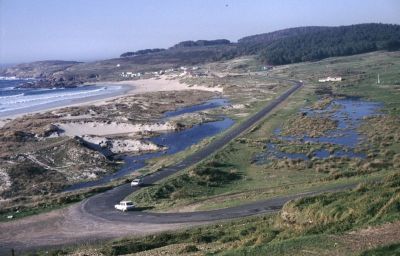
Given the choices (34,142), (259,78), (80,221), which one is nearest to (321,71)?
(259,78)

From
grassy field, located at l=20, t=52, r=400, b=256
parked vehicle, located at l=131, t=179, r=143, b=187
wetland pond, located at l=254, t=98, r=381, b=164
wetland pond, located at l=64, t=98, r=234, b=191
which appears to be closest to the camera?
grassy field, located at l=20, t=52, r=400, b=256

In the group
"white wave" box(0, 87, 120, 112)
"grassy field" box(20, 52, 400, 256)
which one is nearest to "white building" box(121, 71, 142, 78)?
"white wave" box(0, 87, 120, 112)

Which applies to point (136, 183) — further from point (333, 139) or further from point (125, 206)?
point (333, 139)

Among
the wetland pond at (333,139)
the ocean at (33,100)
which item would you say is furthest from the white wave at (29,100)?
the wetland pond at (333,139)

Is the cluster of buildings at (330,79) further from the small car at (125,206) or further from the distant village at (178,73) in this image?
the small car at (125,206)

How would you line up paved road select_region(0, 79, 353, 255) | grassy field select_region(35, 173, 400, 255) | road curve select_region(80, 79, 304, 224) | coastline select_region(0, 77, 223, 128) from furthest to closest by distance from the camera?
coastline select_region(0, 77, 223, 128), road curve select_region(80, 79, 304, 224), paved road select_region(0, 79, 353, 255), grassy field select_region(35, 173, 400, 255)

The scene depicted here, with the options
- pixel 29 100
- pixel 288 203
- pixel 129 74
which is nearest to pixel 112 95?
pixel 29 100

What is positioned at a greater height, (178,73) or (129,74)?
(129,74)

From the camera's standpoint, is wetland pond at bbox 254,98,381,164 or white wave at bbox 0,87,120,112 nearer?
wetland pond at bbox 254,98,381,164

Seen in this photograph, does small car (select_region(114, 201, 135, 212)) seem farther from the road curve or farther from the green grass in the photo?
the green grass
